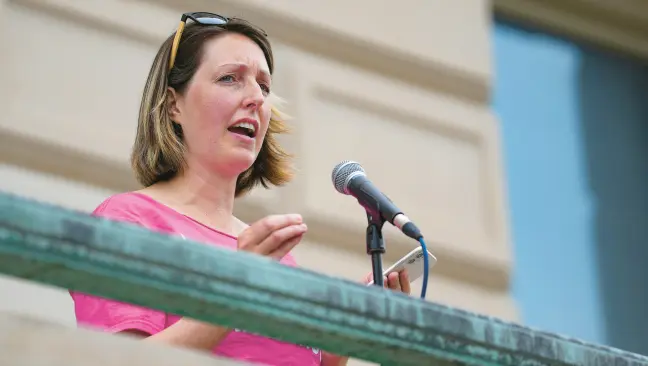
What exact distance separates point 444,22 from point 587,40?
0.78m

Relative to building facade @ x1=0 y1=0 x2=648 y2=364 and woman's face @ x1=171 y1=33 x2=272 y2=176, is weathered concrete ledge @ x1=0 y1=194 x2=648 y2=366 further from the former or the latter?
building facade @ x1=0 y1=0 x2=648 y2=364

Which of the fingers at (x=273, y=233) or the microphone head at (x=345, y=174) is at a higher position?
the microphone head at (x=345, y=174)

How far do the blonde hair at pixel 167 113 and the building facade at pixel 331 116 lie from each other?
123cm

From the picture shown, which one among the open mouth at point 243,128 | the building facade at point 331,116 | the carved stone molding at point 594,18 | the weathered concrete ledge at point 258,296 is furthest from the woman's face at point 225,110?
the carved stone molding at point 594,18

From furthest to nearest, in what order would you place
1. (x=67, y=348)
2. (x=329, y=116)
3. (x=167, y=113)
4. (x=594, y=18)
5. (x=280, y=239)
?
(x=594, y=18) → (x=329, y=116) → (x=167, y=113) → (x=280, y=239) → (x=67, y=348)

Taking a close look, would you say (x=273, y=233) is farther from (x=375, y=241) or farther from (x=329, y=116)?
(x=329, y=116)

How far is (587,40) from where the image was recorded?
5719 mm

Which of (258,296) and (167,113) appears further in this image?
(167,113)

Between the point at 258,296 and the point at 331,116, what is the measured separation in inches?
117

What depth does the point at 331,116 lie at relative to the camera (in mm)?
4758

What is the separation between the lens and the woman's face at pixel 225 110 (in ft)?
8.83

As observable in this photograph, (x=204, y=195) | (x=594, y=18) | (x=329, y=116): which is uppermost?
(x=594, y=18)

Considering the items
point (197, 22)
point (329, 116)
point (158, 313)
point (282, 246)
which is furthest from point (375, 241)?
point (329, 116)

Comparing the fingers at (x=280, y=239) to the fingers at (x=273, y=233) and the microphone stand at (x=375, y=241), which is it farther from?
the microphone stand at (x=375, y=241)
